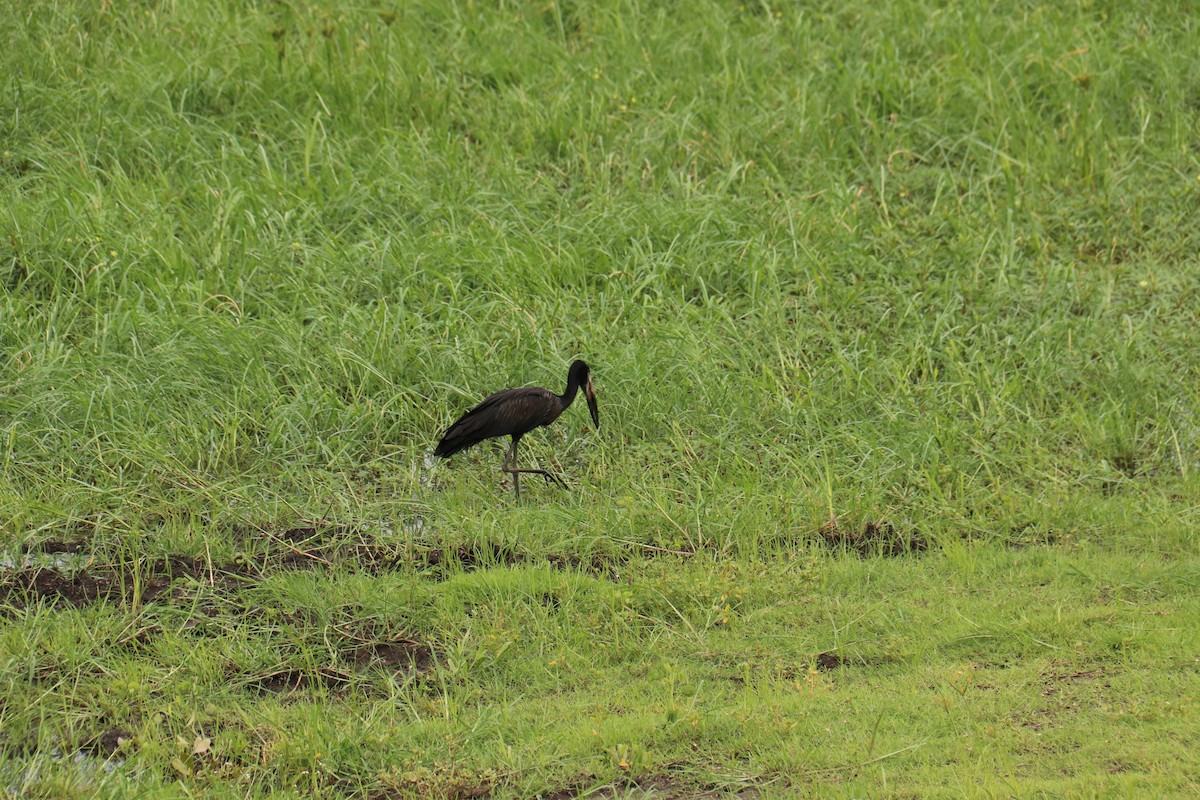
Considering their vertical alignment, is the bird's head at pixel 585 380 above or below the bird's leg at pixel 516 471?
above

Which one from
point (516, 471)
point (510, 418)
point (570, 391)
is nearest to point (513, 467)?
point (516, 471)

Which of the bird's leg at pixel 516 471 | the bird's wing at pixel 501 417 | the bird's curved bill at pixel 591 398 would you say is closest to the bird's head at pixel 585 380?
the bird's curved bill at pixel 591 398

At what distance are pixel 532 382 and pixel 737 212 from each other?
2.17 metres

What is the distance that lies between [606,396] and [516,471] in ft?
2.80

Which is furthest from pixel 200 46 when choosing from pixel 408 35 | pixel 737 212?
pixel 737 212

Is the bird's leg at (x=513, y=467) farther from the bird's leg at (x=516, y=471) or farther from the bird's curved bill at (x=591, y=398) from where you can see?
the bird's curved bill at (x=591, y=398)

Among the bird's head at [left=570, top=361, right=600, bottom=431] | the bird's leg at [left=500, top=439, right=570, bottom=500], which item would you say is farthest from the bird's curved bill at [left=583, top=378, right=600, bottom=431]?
the bird's leg at [left=500, top=439, right=570, bottom=500]

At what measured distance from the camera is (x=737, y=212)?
9.00m

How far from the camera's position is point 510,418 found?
22.3ft

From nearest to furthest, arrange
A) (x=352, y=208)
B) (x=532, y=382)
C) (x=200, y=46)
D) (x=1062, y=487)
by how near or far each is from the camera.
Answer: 1. (x=1062, y=487)
2. (x=532, y=382)
3. (x=352, y=208)
4. (x=200, y=46)

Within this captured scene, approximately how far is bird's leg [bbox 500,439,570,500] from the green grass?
12 cm

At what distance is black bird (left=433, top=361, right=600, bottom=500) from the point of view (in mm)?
6766

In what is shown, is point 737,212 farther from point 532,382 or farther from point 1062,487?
point 1062,487

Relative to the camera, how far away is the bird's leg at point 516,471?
687 centimetres
